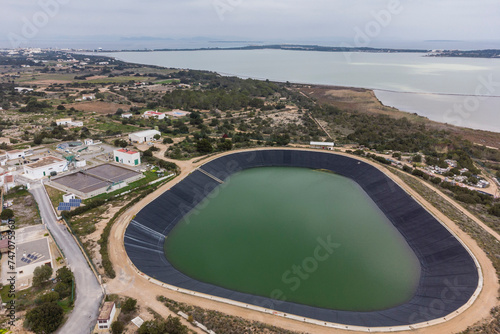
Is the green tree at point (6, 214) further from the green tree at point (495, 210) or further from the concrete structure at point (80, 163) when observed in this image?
the green tree at point (495, 210)

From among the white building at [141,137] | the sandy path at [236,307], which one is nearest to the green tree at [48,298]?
the sandy path at [236,307]

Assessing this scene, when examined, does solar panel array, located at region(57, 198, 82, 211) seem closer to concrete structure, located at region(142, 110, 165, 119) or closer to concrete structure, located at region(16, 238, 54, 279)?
concrete structure, located at region(16, 238, 54, 279)

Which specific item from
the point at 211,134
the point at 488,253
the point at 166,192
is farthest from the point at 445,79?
the point at 166,192

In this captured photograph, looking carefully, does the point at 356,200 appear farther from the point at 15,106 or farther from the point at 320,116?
the point at 15,106

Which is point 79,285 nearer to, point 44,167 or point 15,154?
point 44,167

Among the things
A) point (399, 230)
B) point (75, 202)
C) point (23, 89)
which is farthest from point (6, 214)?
point (23, 89)

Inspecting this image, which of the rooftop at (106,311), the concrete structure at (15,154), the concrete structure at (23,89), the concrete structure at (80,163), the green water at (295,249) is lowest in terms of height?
the green water at (295,249)
